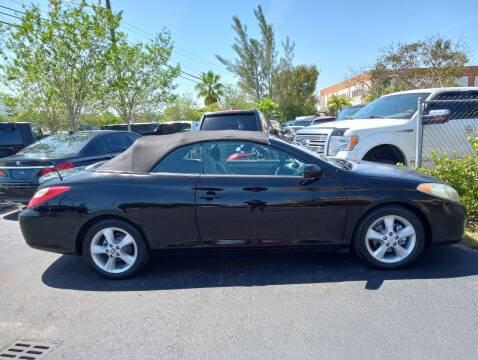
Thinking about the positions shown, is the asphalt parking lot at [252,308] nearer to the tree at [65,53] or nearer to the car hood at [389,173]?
the car hood at [389,173]

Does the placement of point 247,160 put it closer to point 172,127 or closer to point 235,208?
point 235,208

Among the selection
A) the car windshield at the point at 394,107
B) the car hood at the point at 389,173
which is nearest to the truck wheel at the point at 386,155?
the car windshield at the point at 394,107

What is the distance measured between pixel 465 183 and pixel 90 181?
497 cm

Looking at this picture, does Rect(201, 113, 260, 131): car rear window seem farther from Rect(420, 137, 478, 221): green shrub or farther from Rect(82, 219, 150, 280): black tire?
Rect(82, 219, 150, 280): black tire

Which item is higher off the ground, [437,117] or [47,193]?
[437,117]

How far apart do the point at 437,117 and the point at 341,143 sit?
5.57ft

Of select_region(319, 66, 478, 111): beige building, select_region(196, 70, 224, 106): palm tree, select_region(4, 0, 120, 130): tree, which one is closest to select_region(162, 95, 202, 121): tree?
select_region(196, 70, 224, 106): palm tree

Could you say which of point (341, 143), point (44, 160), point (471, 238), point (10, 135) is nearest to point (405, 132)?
point (341, 143)

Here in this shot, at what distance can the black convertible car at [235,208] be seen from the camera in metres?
3.39

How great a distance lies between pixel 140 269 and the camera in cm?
355

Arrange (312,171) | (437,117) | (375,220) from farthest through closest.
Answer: (437,117), (375,220), (312,171)

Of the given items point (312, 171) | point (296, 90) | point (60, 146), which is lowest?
point (312, 171)

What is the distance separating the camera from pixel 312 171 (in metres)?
3.35

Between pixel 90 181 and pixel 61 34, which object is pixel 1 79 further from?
pixel 90 181
